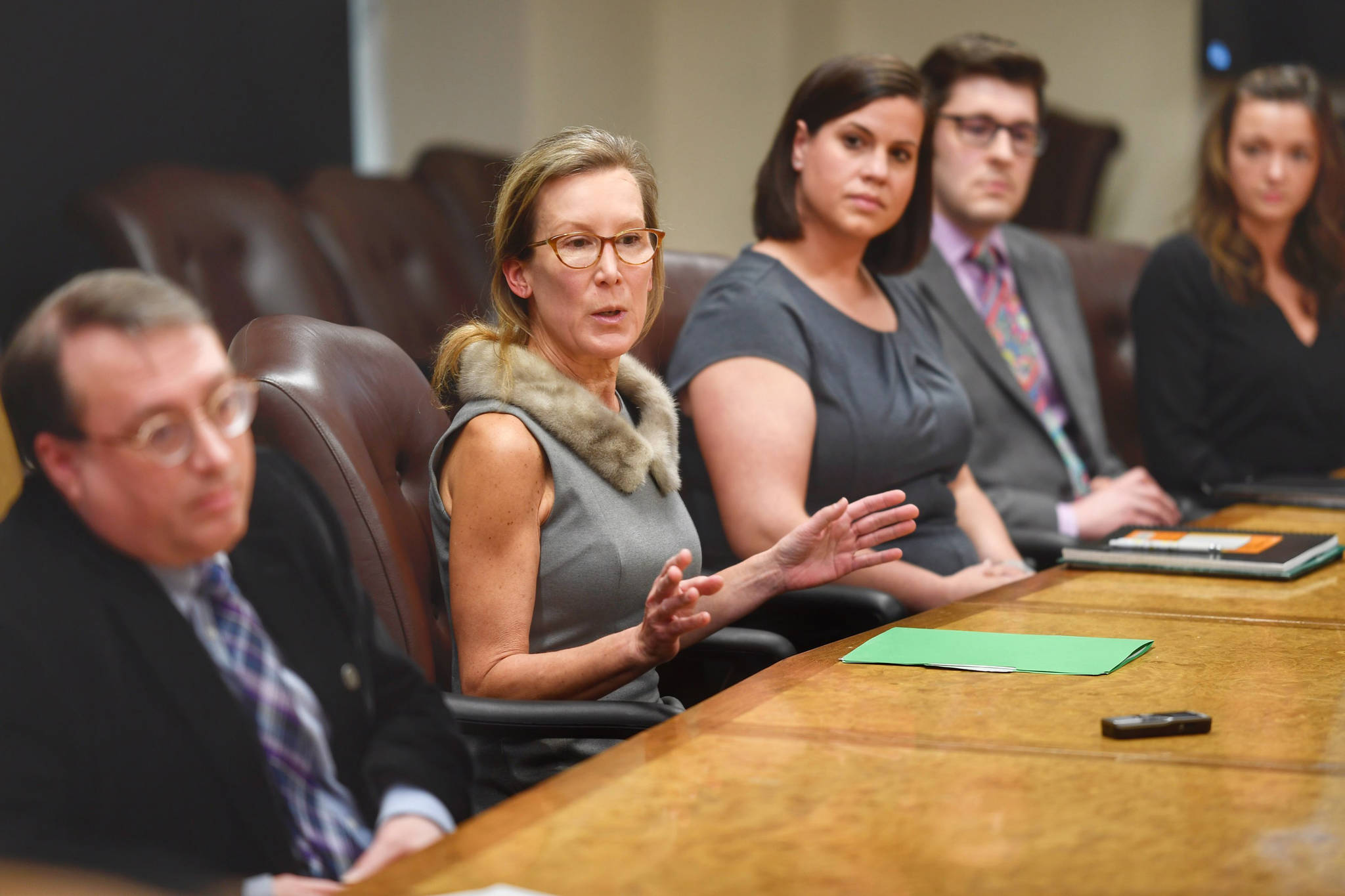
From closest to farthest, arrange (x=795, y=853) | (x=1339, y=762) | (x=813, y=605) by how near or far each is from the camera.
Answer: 1. (x=795, y=853)
2. (x=1339, y=762)
3. (x=813, y=605)

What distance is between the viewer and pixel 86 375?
0.70m

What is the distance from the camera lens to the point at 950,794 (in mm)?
911

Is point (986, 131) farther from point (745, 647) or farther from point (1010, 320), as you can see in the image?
point (745, 647)

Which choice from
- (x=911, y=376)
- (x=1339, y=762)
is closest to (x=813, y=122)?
(x=911, y=376)

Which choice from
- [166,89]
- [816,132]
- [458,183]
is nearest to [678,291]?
Result: [816,132]

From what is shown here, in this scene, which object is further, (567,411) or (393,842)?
(567,411)

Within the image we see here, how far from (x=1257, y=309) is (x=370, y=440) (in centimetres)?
197

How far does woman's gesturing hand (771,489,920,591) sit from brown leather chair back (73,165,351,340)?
1.74 ft

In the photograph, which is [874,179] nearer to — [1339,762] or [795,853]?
[1339,762]

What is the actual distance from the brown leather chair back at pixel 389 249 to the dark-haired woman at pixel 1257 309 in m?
1.38

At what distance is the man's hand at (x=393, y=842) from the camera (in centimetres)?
79

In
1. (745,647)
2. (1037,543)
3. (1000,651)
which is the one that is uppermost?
(1000,651)

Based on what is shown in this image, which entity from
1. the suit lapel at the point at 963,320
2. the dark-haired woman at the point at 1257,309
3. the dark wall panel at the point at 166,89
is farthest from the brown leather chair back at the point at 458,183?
the dark-haired woman at the point at 1257,309

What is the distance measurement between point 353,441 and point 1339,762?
82 centimetres
